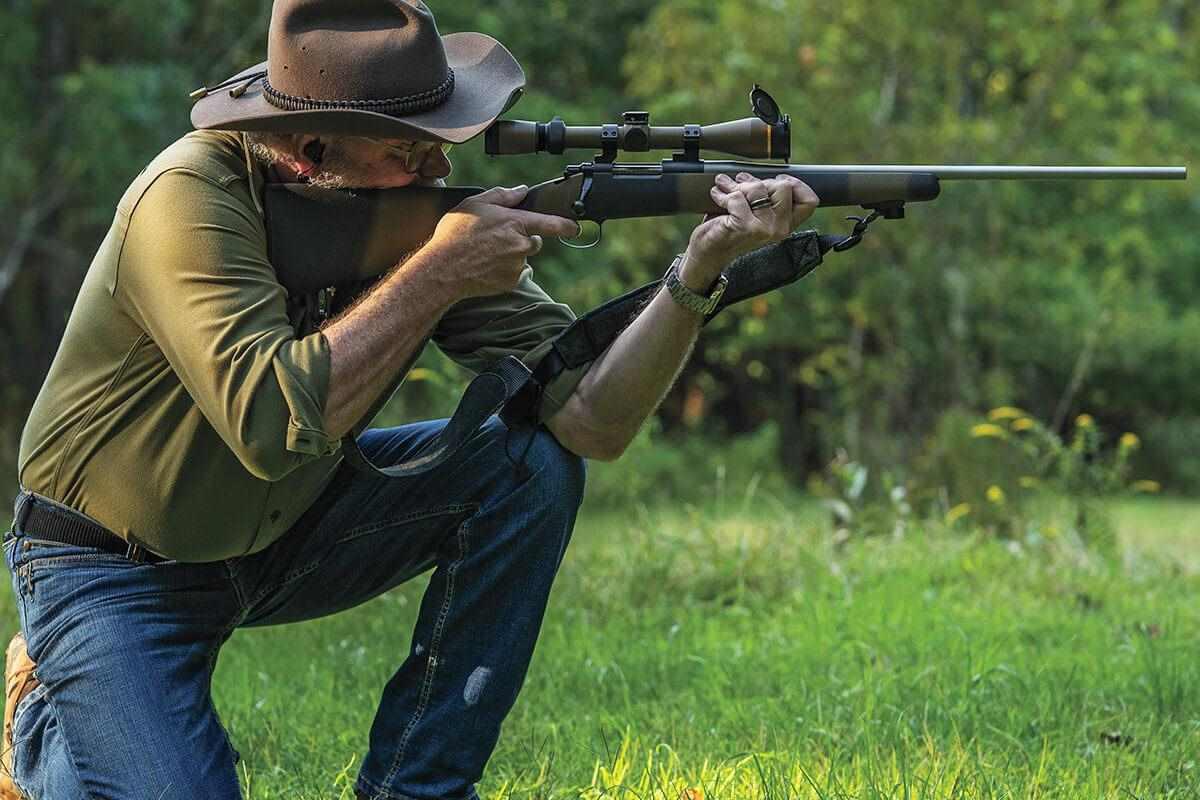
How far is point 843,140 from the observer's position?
11680 mm

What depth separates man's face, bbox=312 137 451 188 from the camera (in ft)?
11.4

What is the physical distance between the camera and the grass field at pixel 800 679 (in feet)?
12.2

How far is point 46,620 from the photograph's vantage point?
3416 mm

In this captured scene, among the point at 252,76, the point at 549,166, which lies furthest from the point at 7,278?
the point at 252,76

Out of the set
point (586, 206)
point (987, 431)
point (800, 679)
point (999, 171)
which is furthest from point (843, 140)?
point (586, 206)

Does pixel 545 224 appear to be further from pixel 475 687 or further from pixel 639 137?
pixel 475 687

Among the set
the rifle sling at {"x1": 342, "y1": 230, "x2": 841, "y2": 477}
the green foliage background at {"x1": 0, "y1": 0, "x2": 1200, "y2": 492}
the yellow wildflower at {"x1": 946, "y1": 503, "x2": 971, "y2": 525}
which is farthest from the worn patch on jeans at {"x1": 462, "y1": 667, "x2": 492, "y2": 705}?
the green foliage background at {"x1": 0, "y1": 0, "x2": 1200, "y2": 492}

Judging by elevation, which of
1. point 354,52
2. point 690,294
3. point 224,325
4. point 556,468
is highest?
point 354,52

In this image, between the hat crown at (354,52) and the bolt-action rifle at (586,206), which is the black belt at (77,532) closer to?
the bolt-action rifle at (586,206)

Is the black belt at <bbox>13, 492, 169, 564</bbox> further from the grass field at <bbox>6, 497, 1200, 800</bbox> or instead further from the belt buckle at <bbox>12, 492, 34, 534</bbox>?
the grass field at <bbox>6, 497, 1200, 800</bbox>

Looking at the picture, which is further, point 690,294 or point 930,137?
point 930,137

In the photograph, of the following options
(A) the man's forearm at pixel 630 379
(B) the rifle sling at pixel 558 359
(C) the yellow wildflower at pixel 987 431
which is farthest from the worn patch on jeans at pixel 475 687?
(C) the yellow wildflower at pixel 987 431

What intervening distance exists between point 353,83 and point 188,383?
70 cm

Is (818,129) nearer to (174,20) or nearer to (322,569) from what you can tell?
(174,20)
